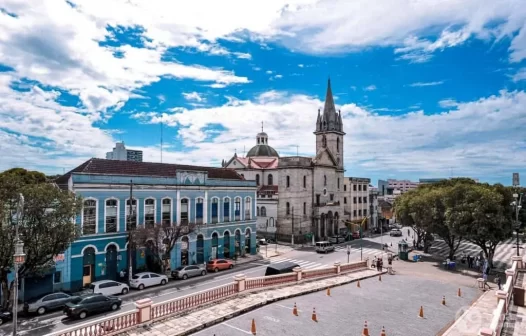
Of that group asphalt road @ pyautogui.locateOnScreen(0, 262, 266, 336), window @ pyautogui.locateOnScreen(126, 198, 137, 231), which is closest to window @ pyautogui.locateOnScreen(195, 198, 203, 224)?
→ asphalt road @ pyautogui.locateOnScreen(0, 262, 266, 336)

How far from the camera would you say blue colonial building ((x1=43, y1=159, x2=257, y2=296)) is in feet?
92.9

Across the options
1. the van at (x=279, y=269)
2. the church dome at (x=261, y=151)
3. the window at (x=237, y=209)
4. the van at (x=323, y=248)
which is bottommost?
the van at (x=323, y=248)

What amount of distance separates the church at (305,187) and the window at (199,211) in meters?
21.3

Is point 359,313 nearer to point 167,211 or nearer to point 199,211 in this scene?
point 167,211

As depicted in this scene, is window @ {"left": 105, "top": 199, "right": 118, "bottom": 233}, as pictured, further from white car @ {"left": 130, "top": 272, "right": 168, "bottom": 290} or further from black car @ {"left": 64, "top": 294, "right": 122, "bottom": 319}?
black car @ {"left": 64, "top": 294, "right": 122, "bottom": 319}

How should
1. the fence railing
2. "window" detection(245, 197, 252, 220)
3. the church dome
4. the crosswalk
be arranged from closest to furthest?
the fence railing < "window" detection(245, 197, 252, 220) < the crosswalk < the church dome

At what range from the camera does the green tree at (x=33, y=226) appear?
21.2 metres

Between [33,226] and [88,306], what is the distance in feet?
20.7

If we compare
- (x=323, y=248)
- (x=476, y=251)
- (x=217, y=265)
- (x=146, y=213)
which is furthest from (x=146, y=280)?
(x=476, y=251)

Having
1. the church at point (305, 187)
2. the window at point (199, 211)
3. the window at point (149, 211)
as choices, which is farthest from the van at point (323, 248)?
the window at point (149, 211)

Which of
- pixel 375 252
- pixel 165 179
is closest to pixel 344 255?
pixel 375 252

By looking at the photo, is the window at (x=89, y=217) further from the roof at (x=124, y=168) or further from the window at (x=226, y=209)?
the window at (x=226, y=209)

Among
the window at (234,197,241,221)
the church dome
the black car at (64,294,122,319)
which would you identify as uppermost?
the church dome

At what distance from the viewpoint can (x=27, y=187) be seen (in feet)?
74.4
